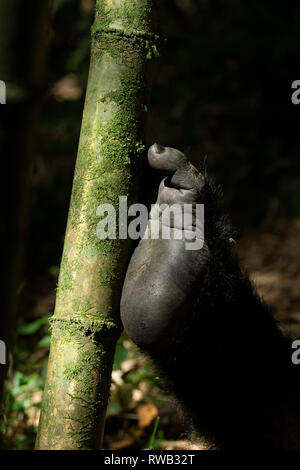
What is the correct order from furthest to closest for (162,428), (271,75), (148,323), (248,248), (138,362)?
(271,75) → (248,248) → (138,362) → (162,428) → (148,323)

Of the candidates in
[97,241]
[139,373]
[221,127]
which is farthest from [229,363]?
[221,127]

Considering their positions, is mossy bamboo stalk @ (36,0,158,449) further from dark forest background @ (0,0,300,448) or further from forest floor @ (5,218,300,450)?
dark forest background @ (0,0,300,448)

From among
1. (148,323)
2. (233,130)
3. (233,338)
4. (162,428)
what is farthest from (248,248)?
(148,323)

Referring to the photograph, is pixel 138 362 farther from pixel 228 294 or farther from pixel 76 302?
pixel 76 302

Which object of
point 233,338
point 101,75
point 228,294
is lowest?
point 233,338

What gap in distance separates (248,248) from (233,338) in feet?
7.69

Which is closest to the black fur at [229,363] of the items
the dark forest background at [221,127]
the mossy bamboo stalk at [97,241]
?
the mossy bamboo stalk at [97,241]

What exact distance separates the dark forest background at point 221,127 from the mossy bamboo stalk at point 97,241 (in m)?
1.47


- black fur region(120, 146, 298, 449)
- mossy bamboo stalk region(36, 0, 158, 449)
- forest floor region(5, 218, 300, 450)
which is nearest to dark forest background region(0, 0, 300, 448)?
forest floor region(5, 218, 300, 450)

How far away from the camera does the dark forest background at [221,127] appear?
360 centimetres

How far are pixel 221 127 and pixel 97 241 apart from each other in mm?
3720

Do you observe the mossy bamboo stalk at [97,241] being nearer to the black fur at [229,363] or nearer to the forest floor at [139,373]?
the black fur at [229,363]

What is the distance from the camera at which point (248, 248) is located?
3764mm

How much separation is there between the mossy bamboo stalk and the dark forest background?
1473 mm
